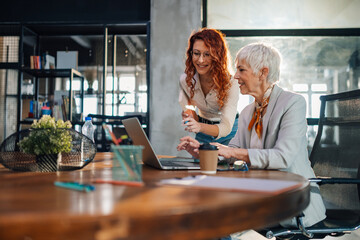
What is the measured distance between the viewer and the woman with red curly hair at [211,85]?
7.32 ft

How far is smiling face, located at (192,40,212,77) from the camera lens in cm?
231

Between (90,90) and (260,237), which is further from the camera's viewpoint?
(90,90)

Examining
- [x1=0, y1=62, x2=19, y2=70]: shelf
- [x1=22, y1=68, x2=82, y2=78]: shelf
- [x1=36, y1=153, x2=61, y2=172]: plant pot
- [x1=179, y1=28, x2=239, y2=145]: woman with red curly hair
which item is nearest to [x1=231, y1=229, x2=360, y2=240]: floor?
[x1=179, y1=28, x2=239, y2=145]: woman with red curly hair

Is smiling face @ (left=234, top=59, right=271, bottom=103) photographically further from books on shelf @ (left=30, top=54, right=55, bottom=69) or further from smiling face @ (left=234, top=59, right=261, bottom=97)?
books on shelf @ (left=30, top=54, right=55, bottom=69)

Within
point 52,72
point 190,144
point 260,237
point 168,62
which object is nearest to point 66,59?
point 52,72

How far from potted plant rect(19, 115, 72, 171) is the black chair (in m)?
0.89

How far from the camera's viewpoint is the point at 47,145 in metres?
1.14

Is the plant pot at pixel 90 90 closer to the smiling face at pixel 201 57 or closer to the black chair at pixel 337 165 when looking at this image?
the smiling face at pixel 201 57

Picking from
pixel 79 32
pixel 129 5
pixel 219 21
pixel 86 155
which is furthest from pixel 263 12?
pixel 86 155

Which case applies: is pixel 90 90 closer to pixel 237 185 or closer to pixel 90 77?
pixel 90 77

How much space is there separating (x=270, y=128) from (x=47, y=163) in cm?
94

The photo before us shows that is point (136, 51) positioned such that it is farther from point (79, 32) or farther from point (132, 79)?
point (79, 32)

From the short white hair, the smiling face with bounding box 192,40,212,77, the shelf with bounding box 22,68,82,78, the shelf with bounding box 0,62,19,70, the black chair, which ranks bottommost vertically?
the black chair

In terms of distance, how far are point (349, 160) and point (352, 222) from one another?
0.33 m
